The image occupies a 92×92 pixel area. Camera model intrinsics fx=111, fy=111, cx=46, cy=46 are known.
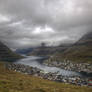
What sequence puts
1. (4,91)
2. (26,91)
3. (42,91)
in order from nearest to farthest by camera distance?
(4,91) → (26,91) → (42,91)

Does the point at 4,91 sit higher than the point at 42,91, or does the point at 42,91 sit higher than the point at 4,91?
the point at 4,91

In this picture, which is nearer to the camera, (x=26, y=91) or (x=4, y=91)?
(x=4, y=91)

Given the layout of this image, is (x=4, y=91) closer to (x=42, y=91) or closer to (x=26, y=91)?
(x=26, y=91)

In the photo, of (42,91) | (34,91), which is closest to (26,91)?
(34,91)

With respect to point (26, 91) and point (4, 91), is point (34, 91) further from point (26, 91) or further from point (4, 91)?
point (4, 91)

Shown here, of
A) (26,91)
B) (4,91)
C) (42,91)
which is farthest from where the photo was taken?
(42,91)

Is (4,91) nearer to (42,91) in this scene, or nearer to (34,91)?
(34,91)

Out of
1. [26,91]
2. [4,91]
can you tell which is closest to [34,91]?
[26,91]
